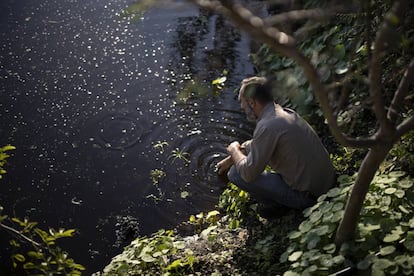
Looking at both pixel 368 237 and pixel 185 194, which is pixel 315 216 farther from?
pixel 185 194

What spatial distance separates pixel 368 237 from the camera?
298 cm

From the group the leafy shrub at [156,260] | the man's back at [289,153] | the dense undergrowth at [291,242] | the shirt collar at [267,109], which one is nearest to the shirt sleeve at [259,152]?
the man's back at [289,153]

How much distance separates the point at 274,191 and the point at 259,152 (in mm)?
335

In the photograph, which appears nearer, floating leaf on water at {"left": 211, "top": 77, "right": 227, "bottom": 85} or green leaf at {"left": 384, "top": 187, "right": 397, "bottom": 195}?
green leaf at {"left": 384, "top": 187, "right": 397, "bottom": 195}

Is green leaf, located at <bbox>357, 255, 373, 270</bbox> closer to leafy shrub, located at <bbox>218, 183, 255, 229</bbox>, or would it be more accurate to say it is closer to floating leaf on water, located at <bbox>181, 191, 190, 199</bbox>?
leafy shrub, located at <bbox>218, 183, 255, 229</bbox>

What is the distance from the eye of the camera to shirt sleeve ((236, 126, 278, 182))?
379cm

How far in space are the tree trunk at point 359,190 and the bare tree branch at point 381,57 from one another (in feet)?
0.48

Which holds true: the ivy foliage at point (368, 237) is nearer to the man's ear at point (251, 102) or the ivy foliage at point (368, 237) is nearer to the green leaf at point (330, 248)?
the green leaf at point (330, 248)

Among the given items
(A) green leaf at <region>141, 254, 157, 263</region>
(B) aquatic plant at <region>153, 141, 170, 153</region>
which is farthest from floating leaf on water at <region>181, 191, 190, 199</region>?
(A) green leaf at <region>141, 254, 157, 263</region>

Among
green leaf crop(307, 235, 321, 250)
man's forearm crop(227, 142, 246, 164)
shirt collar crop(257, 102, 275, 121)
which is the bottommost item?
green leaf crop(307, 235, 321, 250)

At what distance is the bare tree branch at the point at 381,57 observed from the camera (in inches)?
71.9

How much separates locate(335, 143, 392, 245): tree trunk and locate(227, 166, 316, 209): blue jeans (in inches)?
35.1

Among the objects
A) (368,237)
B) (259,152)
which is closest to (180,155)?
(259,152)

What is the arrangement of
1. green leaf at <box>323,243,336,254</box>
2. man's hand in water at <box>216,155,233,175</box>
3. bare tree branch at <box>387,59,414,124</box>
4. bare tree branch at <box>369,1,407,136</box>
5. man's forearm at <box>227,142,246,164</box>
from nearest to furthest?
bare tree branch at <box>369,1,407,136</box> → bare tree branch at <box>387,59,414,124</box> → green leaf at <box>323,243,336,254</box> → man's forearm at <box>227,142,246,164</box> → man's hand in water at <box>216,155,233,175</box>
